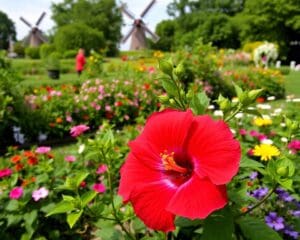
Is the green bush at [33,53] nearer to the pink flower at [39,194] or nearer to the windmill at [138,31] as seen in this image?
the windmill at [138,31]

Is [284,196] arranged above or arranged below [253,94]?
below

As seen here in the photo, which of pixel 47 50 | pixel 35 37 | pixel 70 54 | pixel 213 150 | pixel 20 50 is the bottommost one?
pixel 20 50

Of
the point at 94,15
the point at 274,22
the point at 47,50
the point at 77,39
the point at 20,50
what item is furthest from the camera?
the point at 94,15

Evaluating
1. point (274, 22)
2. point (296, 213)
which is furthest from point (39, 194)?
point (274, 22)

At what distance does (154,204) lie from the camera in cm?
92

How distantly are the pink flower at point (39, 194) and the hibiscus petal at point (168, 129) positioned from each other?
6.22 feet

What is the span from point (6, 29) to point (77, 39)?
2281 inches

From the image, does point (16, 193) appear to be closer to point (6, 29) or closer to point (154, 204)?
point (154, 204)

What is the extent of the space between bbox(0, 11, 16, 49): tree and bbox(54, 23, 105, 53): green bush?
2077 inches

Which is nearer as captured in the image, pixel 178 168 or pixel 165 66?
pixel 178 168

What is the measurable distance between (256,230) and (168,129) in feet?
1.33

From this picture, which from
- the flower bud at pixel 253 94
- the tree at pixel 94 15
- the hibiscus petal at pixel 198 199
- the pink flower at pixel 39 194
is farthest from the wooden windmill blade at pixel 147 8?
the hibiscus petal at pixel 198 199

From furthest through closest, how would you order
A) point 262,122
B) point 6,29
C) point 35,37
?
point 6,29
point 35,37
point 262,122

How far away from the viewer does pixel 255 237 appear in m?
1.13
